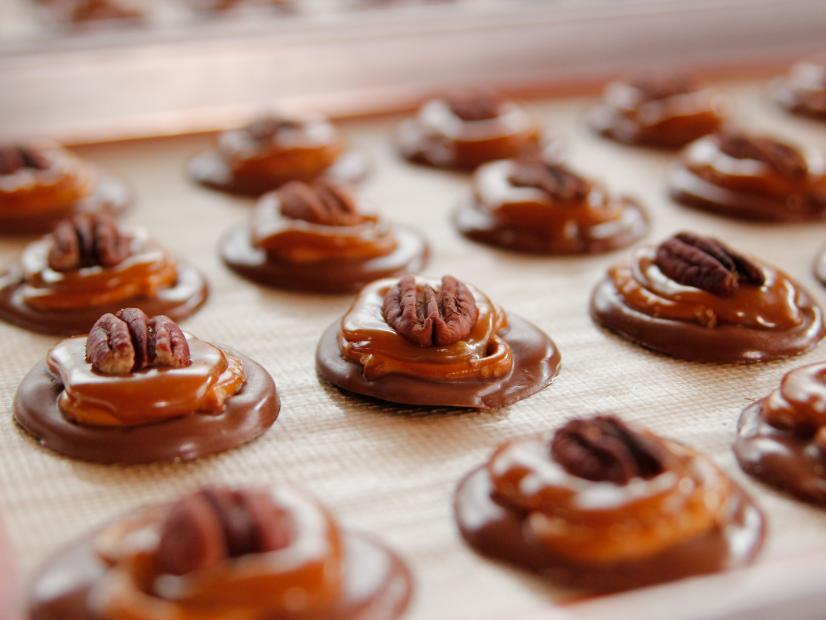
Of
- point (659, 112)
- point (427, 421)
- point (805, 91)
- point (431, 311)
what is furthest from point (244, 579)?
point (805, 91)

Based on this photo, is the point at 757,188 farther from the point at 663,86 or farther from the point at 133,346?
the point at 133,346

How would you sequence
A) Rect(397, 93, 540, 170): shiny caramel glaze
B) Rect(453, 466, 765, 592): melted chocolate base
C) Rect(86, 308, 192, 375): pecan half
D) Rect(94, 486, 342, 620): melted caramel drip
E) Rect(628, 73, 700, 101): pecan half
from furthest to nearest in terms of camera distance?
1. Rect(628, 73, 700, 101): pecan half
2. Rect(397, 93, 540, 170): shiny caramel glaze
3. Rect(86, 308, 192, 375): pecan half
4. Rect(453, 466, 765, 592): melted chocolate base
5. Rect(94, 486, 342, 620): melted caramel drip

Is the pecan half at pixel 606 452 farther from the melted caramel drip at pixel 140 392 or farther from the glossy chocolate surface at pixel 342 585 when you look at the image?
the melted caramel drip at pixel 140 392

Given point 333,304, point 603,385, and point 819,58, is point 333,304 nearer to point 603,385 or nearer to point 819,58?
point 603,385

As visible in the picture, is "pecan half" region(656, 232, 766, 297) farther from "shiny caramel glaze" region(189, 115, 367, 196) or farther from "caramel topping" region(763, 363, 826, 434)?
"shiny caramel glaze" region(189, 115, 367, 196)

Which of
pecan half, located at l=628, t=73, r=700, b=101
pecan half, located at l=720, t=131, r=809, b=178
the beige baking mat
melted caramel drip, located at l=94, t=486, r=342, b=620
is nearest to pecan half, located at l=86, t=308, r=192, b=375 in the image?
the beige baking mat

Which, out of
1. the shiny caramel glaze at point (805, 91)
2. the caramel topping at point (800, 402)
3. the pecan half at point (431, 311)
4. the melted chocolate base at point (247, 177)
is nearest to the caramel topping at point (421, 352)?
the pecan half at point (431, 311)
